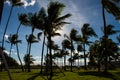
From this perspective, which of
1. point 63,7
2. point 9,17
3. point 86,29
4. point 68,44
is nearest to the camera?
point 63,7

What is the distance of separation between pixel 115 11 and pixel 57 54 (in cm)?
4870

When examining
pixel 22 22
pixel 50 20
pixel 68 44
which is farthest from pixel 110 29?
pixel 50 20

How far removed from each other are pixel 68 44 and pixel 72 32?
33.0ft

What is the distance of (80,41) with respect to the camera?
52062 millimetres

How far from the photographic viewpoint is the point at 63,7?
2391 cm

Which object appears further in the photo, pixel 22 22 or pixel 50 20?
pixel 22 22

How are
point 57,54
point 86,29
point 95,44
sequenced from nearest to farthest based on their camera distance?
point 95,44 < point 86,29 < point 57,54

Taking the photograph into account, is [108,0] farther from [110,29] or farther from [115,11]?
[110,29]

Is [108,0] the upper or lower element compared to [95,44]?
upper

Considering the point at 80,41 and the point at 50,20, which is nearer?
the point at 50,20

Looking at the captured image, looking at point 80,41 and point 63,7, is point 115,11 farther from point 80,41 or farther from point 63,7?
point 80,41

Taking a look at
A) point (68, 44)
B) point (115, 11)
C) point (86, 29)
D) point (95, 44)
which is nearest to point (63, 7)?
point (115, 11)

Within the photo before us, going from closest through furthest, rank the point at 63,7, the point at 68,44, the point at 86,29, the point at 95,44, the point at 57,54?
the point at 63,7 → the point at 95,44 → the point at 86,29 → the point at 68,44 → the point at 57,54

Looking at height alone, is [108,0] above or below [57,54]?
above
